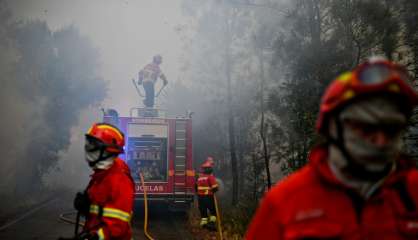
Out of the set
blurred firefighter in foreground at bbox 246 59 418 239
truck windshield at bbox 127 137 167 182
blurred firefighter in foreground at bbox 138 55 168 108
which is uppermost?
blurred firefighter in foreground at bbox 138 55 168 108

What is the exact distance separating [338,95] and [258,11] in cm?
1259

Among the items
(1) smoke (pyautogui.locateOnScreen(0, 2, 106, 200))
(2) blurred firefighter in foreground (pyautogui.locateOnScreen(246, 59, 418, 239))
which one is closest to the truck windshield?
(1) smoke (pyautogui.locateOnScreen(0, 2, 106, 200))

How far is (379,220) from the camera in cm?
142

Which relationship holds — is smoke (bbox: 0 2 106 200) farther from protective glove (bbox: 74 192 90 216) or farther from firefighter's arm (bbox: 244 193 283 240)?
firefighter's arm (bbox: 244 193 283 240)

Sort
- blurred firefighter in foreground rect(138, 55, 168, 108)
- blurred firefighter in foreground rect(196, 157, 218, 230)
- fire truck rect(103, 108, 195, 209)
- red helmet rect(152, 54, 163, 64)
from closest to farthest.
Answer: blurred firefighter in foreground rect(196, 157, 218, 230) → fire truck rect(103, 108, 195, 209) → blurred firefighter in foreground rect(138, 55, 168, 108) → red helmet rect(152, 54, 163, 64)

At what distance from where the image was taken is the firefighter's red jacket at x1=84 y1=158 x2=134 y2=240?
9.67 feet

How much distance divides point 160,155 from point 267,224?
10779 mm

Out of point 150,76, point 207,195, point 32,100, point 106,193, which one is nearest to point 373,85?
point 106,193

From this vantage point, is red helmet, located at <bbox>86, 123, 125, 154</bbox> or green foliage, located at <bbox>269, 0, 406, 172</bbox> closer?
red helmet, located at <bbox>86, 123, 125, 154</bbox>

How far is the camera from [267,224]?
1.55 metres

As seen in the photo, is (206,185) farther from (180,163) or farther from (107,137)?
(107,137)

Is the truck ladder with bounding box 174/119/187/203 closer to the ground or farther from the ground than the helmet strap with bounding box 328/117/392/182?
closer to the ground

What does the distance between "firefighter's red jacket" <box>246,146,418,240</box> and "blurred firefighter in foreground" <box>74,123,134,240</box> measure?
167cm

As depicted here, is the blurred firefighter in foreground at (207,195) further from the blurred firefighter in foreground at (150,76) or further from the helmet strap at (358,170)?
the helmet strap at (358,170)
